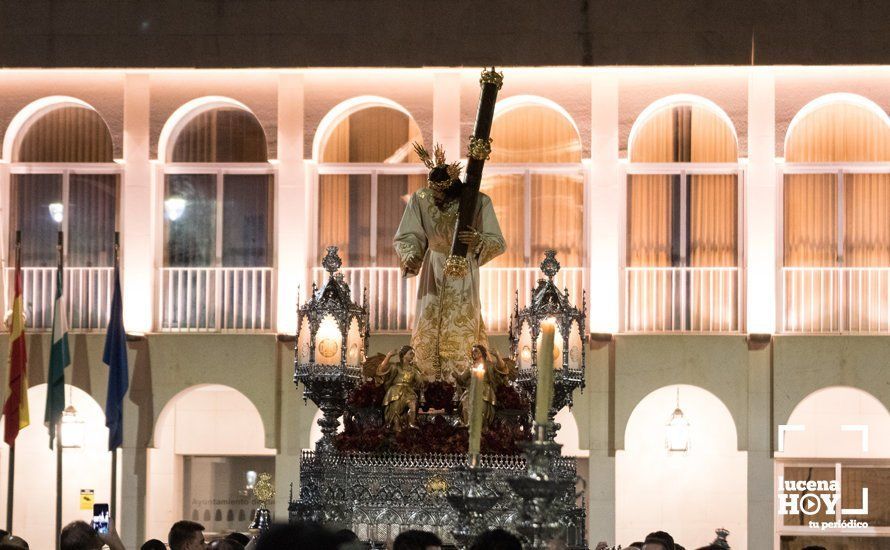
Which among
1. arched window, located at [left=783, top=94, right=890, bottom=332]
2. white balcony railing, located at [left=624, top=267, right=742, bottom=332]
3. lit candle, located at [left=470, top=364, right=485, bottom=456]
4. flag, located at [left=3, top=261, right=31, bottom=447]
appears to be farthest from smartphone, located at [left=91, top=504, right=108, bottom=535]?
arched window, located at [left=783, top=94, right=890, bottom=332]

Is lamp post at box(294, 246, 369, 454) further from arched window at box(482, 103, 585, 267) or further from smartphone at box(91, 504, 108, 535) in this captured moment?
arched window at box(482, 103, 585, 267)

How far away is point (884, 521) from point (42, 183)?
1559cm

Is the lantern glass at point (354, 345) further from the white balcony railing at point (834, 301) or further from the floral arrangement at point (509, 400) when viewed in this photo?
the white balcony railing at point (834, 301)

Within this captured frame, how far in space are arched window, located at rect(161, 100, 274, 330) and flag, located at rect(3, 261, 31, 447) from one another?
3.08 meters

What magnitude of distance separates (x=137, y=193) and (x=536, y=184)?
22.0 feet

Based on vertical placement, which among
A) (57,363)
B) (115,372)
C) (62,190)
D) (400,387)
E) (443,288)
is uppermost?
(62,190)

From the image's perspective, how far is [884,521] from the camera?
30609 mm

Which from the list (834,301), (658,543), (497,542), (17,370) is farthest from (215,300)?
(497,542)

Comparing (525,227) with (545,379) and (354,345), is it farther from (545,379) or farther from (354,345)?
(545,379)

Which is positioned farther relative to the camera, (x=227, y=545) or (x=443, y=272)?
(x=443, y=272)

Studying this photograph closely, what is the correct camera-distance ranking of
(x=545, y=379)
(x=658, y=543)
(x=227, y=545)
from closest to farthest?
1. (x=545, y=379)
2. (x=227, y=545)
3. (x=658, y=543)

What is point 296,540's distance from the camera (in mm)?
5332

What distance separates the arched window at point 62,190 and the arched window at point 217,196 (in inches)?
41.9

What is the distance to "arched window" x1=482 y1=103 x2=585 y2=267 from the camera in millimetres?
29922
